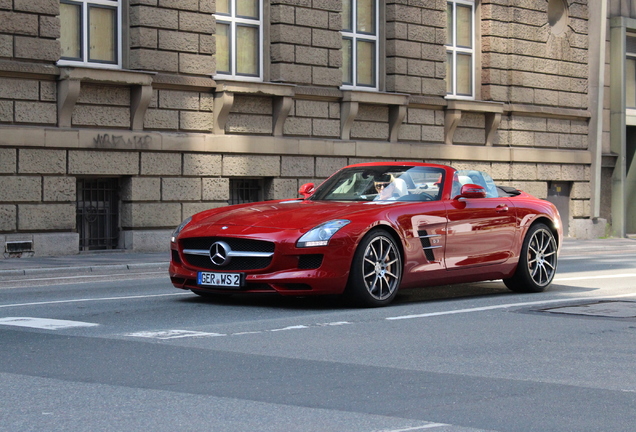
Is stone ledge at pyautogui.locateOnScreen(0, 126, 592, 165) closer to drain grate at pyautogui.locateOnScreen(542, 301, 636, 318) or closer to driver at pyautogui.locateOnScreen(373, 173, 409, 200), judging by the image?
driver at pyautogui.locateOnScreen(373, 173, 409, 200)

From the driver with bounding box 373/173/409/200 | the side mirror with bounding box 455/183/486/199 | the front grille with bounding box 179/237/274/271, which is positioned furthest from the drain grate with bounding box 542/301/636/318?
the front grille with bounding box 179/237/274/271

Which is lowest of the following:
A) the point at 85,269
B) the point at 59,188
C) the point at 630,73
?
the point at 85,269

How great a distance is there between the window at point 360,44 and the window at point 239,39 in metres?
2.55

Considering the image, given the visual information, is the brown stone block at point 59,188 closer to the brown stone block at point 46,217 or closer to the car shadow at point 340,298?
the brown stone block at point 46,217

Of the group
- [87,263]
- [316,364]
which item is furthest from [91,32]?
[316,364]

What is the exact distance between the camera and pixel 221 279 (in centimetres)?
1019

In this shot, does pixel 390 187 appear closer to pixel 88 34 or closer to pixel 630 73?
pixel 88 34

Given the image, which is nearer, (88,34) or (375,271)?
(375,271)

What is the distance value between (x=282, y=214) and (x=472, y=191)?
200 centimetres

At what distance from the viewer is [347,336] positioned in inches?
335

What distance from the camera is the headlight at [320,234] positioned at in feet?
32.6

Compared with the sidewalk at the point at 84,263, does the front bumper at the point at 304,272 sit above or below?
above

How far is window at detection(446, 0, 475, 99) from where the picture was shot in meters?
27.0

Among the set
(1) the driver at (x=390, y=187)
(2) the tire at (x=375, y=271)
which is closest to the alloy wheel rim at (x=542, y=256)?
(1) the driver at (x=390, y=187)
